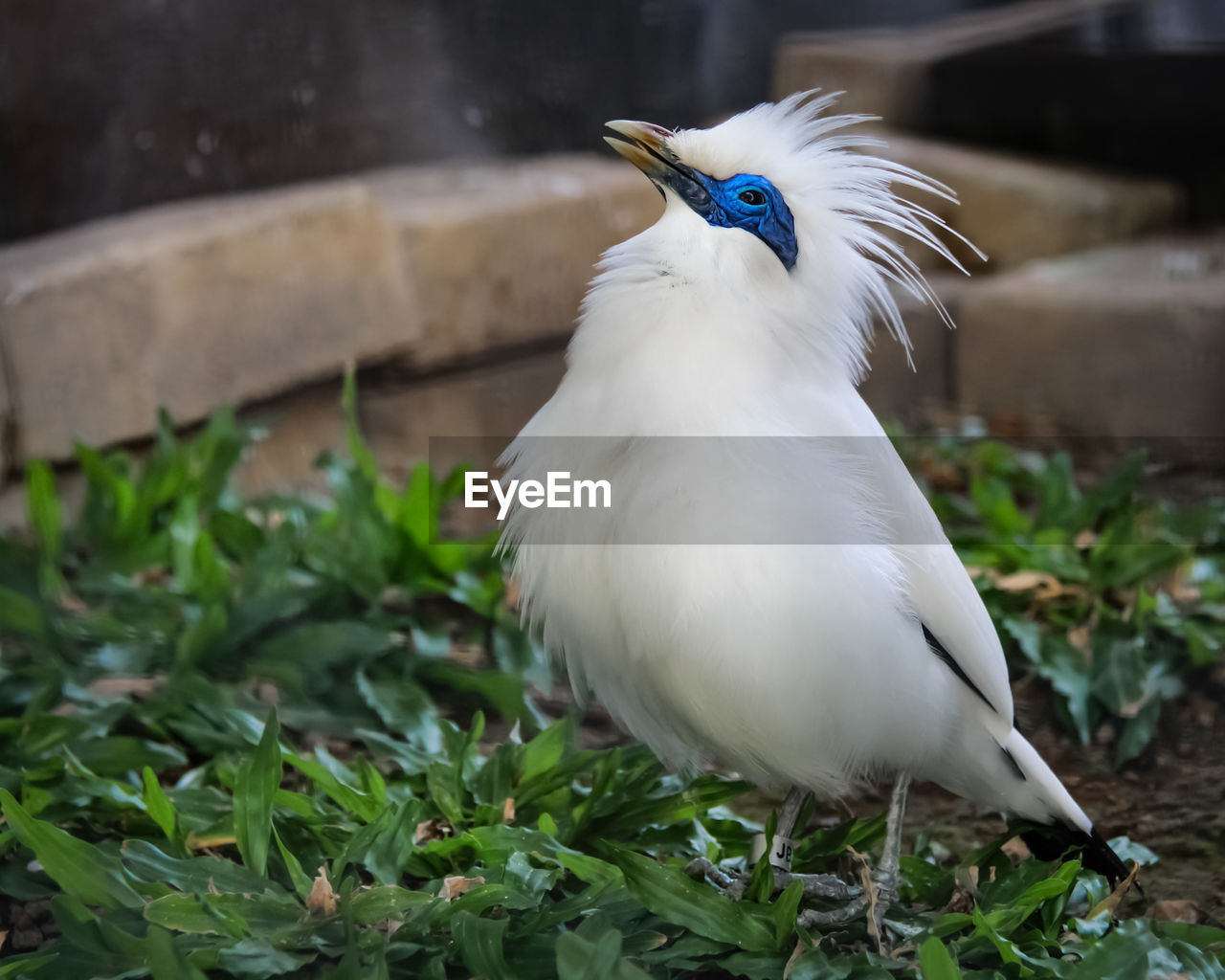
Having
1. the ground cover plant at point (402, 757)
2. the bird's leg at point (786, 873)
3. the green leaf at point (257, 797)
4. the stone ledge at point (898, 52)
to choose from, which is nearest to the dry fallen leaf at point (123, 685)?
the ground cover plant at point (402, 757)

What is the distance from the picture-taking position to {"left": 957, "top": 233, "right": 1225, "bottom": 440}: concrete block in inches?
142

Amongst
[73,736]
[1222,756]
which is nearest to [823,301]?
[1222,756]

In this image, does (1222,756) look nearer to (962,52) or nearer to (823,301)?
(823,301)

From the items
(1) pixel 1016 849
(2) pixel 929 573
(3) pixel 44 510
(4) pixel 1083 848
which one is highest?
(2) pixel 929 573

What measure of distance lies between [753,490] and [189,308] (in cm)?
237

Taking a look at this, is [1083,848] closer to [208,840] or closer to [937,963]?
[937,963]

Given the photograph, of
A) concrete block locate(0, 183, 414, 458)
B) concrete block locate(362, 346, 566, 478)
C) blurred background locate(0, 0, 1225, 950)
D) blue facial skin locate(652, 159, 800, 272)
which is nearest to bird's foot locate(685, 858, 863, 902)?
blurred background locate(0, 0, 1225, 950)

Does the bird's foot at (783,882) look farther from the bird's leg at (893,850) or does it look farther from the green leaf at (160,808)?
the green leaf at (160,808)

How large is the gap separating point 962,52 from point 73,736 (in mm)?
2705

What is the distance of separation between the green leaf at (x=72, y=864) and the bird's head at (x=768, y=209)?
1.01 meters

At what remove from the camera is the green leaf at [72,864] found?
1.66 m

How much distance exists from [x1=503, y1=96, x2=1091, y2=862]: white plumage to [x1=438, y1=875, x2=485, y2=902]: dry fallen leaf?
1.09 ft

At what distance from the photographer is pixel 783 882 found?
1823 millimetres

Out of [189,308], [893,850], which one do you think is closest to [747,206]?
[893,850]
